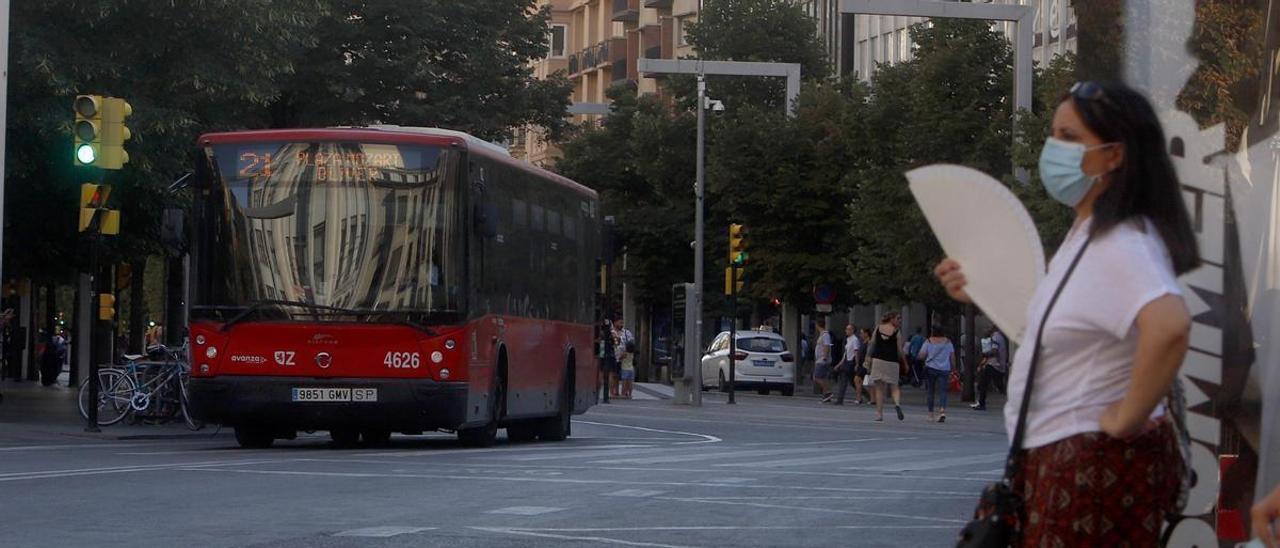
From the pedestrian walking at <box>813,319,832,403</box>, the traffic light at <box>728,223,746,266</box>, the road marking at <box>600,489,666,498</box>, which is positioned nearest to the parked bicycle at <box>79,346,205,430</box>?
the road marking at <box>600,489,666,498</box>

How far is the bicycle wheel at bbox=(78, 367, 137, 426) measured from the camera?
27.5 meters

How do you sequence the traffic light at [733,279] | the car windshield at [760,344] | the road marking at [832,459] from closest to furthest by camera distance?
the road marking at [832,459] < the traffic light at [733,279] < the car windshield at [760,344]

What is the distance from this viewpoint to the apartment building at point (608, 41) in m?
95.9

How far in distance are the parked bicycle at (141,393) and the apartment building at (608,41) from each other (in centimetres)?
6241

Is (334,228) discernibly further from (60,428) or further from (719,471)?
(60,428)

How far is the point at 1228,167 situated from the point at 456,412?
14.6 meters

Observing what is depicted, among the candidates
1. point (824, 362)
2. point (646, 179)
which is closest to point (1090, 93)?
point (824, 362)

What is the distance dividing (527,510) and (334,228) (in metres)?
7.59

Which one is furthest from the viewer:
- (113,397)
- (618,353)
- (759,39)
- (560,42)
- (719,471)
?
(560,42)

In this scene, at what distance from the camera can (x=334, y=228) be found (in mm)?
21172

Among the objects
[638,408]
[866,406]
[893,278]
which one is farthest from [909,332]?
[638,408]

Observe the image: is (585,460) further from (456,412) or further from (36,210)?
(36,210)

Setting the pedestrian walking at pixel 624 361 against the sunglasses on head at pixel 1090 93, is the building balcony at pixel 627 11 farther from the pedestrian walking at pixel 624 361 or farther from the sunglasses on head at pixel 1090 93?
the sunglasses on head at pixel 1090 93

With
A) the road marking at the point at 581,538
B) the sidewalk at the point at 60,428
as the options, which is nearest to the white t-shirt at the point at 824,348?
the sidewalk at the point at 60,428
